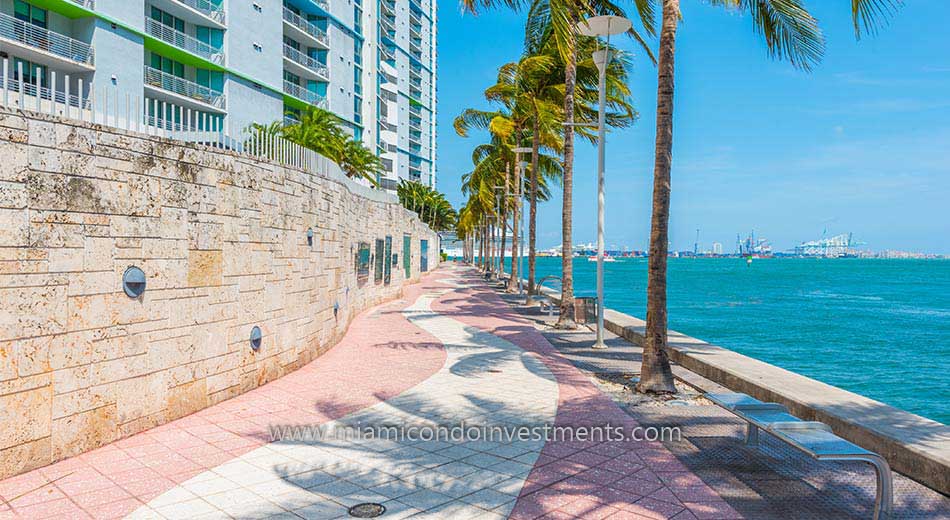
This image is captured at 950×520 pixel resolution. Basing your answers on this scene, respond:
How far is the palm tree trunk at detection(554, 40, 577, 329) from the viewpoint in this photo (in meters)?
17.2

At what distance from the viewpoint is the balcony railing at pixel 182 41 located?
105 feet

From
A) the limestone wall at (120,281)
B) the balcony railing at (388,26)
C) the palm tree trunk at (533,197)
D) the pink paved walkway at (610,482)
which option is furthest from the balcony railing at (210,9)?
the balcony railing at (388,26)

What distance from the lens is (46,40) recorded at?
85.3 feet

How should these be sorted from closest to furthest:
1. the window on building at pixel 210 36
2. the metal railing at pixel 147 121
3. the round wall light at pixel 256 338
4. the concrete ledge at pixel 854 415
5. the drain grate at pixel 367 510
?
the drain grate at pixel 367 510 → the concrete ledge at pixel 854 415 → the metal railing at pixel 147 121 → the round wall light at pixel 256 338 → the window on building at pixel 210 36

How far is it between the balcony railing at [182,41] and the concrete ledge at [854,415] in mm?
32968

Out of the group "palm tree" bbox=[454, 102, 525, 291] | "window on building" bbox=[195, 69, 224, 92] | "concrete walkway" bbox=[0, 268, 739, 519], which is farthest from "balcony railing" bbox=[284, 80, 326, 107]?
"concrete walkway" bbox=[0, 268, 739, 519]

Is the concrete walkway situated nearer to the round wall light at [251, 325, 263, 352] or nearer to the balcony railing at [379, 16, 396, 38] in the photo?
the round wall light at [251, 325, 263, 352]

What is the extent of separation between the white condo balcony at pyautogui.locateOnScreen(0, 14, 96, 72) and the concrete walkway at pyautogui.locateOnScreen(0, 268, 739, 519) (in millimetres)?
23828

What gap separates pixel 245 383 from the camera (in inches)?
354

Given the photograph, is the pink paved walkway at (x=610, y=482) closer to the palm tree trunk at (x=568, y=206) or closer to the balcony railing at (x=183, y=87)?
the palm tree trunk at (x=568, y=206)

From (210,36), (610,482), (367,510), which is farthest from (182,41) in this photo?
(610,482)

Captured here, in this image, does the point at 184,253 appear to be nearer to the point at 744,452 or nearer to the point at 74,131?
the point at 74,131

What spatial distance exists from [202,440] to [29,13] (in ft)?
91.4

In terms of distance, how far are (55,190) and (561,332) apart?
13.0 meters
